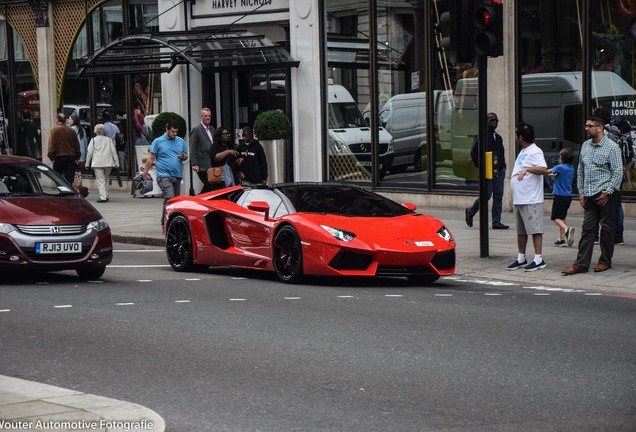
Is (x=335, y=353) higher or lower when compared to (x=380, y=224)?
lower

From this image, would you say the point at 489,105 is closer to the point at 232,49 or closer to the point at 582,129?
the point at 582,129

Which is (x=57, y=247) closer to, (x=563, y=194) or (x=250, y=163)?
(x=250, y=163)

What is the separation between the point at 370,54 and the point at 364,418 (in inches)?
713

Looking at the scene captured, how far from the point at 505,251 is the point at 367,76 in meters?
8.71

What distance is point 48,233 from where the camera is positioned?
13906 mm

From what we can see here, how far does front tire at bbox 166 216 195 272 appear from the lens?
51.1 feet

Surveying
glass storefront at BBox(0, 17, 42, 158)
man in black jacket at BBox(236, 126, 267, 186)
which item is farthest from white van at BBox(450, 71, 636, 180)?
glass storefront at BBox(0, 17, 42, 158)

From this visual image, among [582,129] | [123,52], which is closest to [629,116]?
[582,129]

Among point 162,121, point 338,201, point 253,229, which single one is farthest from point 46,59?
point 338,201

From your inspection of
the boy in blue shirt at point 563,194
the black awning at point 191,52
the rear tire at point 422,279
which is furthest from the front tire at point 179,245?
the black awning at point 191,52

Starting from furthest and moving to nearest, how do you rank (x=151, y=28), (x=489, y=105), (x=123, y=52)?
(x=151, y=28), (x=123, y=52), (x=489, y=105)

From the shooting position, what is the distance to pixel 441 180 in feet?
77.3

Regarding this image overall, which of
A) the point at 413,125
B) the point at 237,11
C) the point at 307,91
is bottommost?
the point at 413,125

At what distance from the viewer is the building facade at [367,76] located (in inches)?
834
